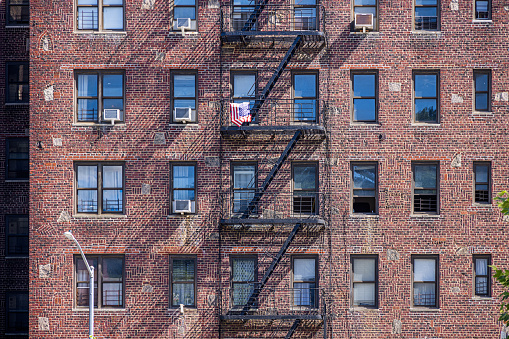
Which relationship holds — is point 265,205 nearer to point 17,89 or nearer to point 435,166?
point 435,166

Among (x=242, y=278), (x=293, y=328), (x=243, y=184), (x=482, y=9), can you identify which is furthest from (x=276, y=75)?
(x=293, y=328)

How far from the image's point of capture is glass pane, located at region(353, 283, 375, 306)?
19.8m

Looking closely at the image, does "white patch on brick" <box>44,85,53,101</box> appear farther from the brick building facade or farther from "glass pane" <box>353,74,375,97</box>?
"glass pane" <box>353,74,375,97</box>

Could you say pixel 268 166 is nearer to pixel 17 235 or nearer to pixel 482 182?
pixel 482 182

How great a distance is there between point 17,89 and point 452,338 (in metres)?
20.4

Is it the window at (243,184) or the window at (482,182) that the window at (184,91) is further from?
the window at (482,182)

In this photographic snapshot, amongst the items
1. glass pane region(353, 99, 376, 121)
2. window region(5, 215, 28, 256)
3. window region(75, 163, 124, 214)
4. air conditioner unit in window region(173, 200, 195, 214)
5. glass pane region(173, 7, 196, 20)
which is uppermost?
glass pane region(173, 7, 196, 20)

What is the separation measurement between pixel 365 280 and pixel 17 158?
15464mm

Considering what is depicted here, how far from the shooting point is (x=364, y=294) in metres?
19.8

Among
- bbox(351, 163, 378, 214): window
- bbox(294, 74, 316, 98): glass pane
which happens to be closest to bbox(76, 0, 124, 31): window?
bbox(294, 74, 316, 98): glass pane

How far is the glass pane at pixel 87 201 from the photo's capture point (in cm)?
2007

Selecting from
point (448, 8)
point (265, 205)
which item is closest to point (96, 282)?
point (265, 205)

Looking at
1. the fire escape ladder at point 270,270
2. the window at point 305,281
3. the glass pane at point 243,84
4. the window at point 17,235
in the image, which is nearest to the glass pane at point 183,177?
the glass pane at point 243,84

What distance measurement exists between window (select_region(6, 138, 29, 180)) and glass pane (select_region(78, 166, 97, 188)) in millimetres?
4165
